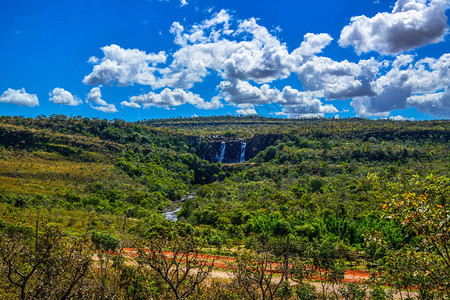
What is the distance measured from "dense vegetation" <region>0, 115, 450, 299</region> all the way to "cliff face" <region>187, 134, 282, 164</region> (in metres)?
0.89

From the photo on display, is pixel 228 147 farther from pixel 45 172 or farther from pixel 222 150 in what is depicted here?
pixel 45 172

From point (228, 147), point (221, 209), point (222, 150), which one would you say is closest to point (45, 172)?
point (221, 209)

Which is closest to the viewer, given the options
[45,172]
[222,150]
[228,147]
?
[45,172]

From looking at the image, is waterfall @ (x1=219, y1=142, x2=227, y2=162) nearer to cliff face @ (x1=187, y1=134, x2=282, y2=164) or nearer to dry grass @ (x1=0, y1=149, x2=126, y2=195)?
cliff face @ (x1=187, y1=134, x2=282, y2=164)

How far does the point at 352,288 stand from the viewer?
11477 mm

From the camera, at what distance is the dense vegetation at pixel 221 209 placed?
780 centimetres

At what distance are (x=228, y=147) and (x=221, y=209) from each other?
73.7 m

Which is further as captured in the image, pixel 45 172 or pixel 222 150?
pixel 222 150

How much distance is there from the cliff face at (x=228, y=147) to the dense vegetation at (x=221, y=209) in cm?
89

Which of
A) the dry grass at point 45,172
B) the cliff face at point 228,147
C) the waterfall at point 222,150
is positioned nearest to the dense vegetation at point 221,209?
the dry grass at point 45,172

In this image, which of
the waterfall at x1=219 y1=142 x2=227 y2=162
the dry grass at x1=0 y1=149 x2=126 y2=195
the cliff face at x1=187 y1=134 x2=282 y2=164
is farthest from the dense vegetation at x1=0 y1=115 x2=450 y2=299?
the waterfall at x1=219 y1=142 x2=227 y2=162

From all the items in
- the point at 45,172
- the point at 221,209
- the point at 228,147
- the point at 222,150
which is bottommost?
the point at 221,209

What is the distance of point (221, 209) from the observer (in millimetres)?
49250

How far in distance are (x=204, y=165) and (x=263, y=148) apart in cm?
2942
